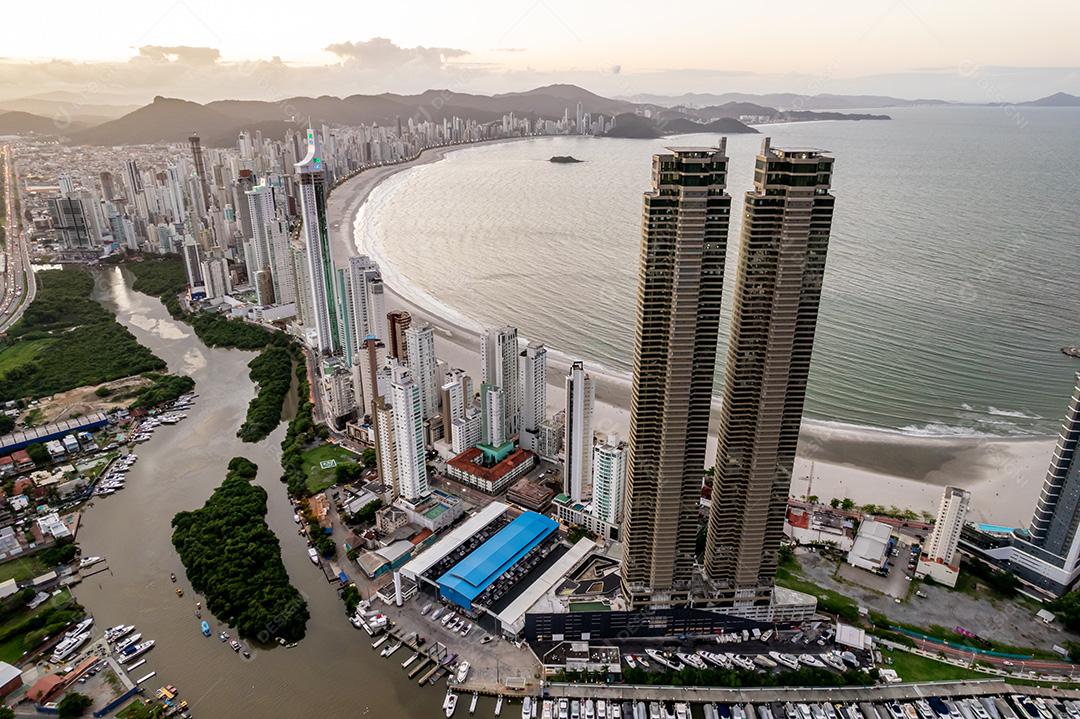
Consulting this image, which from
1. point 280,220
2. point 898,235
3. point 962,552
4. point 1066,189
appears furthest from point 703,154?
point 1066,189

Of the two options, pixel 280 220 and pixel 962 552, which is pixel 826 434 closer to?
pixel 962 552

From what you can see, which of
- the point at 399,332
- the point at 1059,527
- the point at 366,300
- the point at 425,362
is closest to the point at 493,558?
the point at 425,362

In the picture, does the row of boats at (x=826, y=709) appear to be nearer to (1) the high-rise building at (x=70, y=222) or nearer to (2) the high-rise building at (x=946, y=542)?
(2) the high-rise building at (x=946, y=542)

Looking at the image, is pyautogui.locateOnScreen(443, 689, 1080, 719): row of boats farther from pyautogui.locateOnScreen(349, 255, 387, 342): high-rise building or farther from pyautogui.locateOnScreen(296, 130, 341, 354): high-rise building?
pyautogui.locateOnScreen(296, 130, 341, 354): high-rise building

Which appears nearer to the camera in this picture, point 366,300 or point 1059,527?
point 1059,527

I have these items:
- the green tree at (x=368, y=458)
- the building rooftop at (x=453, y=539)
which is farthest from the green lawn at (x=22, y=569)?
the building rooftop at (x=453, y=539)

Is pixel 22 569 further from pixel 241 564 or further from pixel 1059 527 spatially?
pixel 1059 527

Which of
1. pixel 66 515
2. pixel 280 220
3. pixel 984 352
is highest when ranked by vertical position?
pixel 280 220
